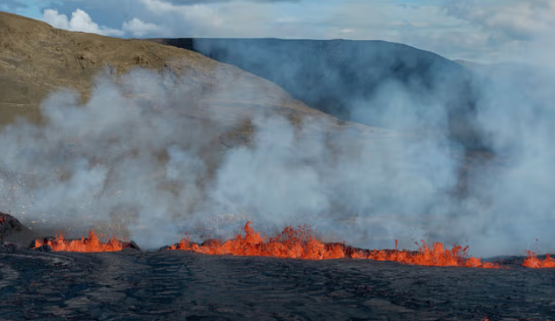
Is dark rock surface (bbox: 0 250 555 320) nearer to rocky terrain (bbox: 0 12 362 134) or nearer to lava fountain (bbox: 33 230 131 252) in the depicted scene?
lava fountain (bbox: 33 230 131 252)

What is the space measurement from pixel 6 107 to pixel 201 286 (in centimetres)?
2045

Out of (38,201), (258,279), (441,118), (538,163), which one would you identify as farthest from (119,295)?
(441,118)

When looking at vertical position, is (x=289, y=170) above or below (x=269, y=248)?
above

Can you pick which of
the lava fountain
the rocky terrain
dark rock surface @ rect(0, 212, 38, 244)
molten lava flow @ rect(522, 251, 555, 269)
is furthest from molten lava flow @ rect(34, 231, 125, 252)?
the rocky terrain

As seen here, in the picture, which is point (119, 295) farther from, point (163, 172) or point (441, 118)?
point (441, 118)

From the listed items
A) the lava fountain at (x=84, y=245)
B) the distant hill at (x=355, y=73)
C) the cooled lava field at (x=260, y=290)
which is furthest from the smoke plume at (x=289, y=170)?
the cooled lava field at (x=260, y=290)

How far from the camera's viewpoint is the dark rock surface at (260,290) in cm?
638

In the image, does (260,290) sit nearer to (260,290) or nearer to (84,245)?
(260,290)

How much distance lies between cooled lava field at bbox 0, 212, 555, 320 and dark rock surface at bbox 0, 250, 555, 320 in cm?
1

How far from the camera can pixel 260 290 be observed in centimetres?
759

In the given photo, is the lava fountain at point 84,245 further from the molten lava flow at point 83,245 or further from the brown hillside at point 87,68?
the brown hillside at point 87,68

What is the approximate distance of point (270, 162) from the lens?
852 inches

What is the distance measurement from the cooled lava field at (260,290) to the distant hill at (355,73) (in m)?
15.2

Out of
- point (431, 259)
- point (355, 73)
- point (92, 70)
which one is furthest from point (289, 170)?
point (92, 70)
